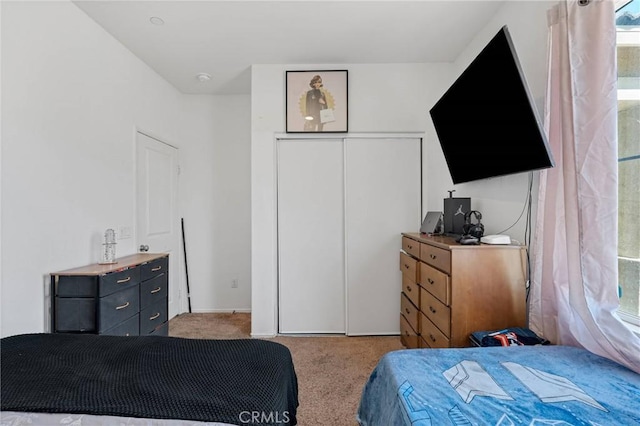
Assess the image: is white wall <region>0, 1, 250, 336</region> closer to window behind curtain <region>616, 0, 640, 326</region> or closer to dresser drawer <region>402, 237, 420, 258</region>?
dresser drawer <region>402, 237, 420, 258</region>

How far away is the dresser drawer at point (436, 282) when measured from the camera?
171 centimetres

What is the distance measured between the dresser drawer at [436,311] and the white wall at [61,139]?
2510mm

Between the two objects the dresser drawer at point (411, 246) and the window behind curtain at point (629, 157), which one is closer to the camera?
the window behind curtain at point (629, 157)

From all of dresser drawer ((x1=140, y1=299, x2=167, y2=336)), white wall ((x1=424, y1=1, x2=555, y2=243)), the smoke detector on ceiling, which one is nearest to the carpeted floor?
dresser drawer ((x1=140, y1=299, x2=167, y2=336))

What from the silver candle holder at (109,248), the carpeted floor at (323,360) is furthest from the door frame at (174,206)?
the silver candle holder at (109,248)

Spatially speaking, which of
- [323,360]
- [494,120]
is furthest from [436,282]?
[323,360]

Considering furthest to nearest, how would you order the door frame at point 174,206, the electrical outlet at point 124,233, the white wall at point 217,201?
the white wall at point 217,201
the door frame at point 174,206
the electrical outlet at point 124,233

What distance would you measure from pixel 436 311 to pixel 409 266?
60 cm

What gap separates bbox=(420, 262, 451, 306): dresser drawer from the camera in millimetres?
1709

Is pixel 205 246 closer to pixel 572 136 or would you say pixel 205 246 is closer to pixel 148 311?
pixel 148 311

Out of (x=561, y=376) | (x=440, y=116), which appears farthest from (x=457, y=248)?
(x=440, y=116)

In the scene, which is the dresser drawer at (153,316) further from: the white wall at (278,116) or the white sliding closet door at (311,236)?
the white sliding closet door at (311,236)

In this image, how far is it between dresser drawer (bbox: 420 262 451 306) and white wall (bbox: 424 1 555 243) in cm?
58

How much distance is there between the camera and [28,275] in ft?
5.45
